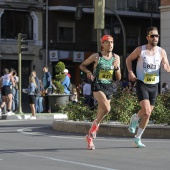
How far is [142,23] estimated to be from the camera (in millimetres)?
51781

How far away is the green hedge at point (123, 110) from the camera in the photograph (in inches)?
612

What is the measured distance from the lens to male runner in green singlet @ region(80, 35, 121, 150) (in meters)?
12.0

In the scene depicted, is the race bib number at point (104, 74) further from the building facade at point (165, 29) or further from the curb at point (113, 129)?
the building facade at point (165, 29)

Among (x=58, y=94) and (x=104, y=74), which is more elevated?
(x=104, y=74)

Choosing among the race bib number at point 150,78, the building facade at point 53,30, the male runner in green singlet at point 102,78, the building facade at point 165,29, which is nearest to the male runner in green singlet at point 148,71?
the race bib number at point 150,78

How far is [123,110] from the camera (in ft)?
53.3

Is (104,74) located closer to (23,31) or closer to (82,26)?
(23,31)

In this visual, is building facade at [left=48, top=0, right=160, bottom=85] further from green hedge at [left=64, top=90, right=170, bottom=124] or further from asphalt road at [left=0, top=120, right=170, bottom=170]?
asphalt road at [left=0, top=120, right=170, bottom=170]

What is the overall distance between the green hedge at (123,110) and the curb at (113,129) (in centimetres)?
44

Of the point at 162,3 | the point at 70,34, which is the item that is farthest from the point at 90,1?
the point at 162,3

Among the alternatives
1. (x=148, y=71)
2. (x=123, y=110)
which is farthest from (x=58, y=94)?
(x=148, y=71)

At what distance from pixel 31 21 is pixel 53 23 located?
5.76 feet

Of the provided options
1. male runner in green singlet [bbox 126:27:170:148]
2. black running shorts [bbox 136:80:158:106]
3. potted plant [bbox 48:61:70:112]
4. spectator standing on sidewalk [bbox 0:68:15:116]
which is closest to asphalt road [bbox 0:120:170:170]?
male runner in green singlet [bbox 126:27:170:148]

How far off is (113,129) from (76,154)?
410 centimetres
